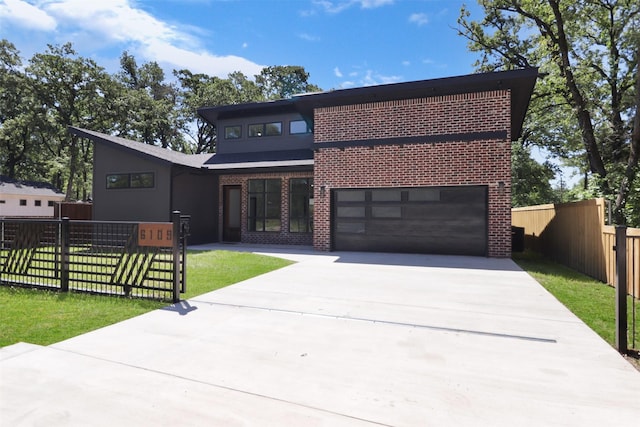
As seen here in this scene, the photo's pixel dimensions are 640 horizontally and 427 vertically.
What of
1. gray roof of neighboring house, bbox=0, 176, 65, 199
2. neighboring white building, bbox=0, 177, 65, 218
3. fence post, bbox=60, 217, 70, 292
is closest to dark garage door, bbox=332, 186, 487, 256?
fence post, bbox=60, 217, 70, 292

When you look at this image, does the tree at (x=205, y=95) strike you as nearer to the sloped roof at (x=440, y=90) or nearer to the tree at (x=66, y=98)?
the tree at (x=66, y=98)

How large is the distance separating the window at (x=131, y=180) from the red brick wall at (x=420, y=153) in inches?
269

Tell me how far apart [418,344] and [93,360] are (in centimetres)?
339

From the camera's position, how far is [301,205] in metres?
14.1

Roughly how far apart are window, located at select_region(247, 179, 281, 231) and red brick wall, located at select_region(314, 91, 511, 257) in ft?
9.21

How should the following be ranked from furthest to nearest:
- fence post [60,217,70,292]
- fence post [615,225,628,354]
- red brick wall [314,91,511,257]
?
red brick wall [314,91,511,257] < fence post [60,217,70,292] < fence post [615,225,628,354]

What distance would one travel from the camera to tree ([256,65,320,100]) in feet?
131

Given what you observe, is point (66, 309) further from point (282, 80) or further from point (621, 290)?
point (282, 80)

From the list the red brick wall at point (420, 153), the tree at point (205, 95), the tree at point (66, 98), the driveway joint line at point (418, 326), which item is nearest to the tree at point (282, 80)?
the tree at point (205, 95)

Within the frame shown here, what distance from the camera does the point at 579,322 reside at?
4516 millimetres

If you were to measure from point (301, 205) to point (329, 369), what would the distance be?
1108cm

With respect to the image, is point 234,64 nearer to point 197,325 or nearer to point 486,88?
point 486,88

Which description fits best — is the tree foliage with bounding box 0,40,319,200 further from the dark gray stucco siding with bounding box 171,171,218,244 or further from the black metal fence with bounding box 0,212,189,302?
the black metal fence with bounding box 0,212,189,302

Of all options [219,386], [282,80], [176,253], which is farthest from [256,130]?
[282,80]
